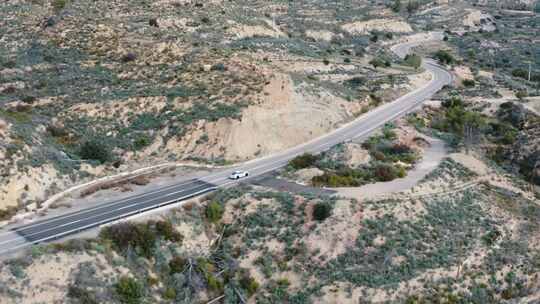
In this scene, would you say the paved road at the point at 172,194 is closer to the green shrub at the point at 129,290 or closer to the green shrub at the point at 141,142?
the green shrub at the point at 129,290

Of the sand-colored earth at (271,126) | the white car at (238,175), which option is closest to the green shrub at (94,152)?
the sand-colored earth at (271,126)

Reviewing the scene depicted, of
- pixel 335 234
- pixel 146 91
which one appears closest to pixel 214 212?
pixel 335 234

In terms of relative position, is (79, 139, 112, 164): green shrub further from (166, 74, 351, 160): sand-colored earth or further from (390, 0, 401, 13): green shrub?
(390, 0, 401, 13): green shrub

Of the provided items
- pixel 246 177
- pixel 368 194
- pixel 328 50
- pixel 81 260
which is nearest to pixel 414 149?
pixel 368 194

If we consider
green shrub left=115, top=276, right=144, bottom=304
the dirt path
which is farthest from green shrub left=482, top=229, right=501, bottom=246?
green shrub left=115, top=276, right=144, bottom=304

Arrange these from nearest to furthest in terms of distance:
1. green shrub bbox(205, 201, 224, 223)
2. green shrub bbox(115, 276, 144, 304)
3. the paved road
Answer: green shrub bbox(115, 276, 144, 304) → the paved road → green shrub bbox(205, 201, 224, 223)

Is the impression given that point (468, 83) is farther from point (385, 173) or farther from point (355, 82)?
point (385, 173)
